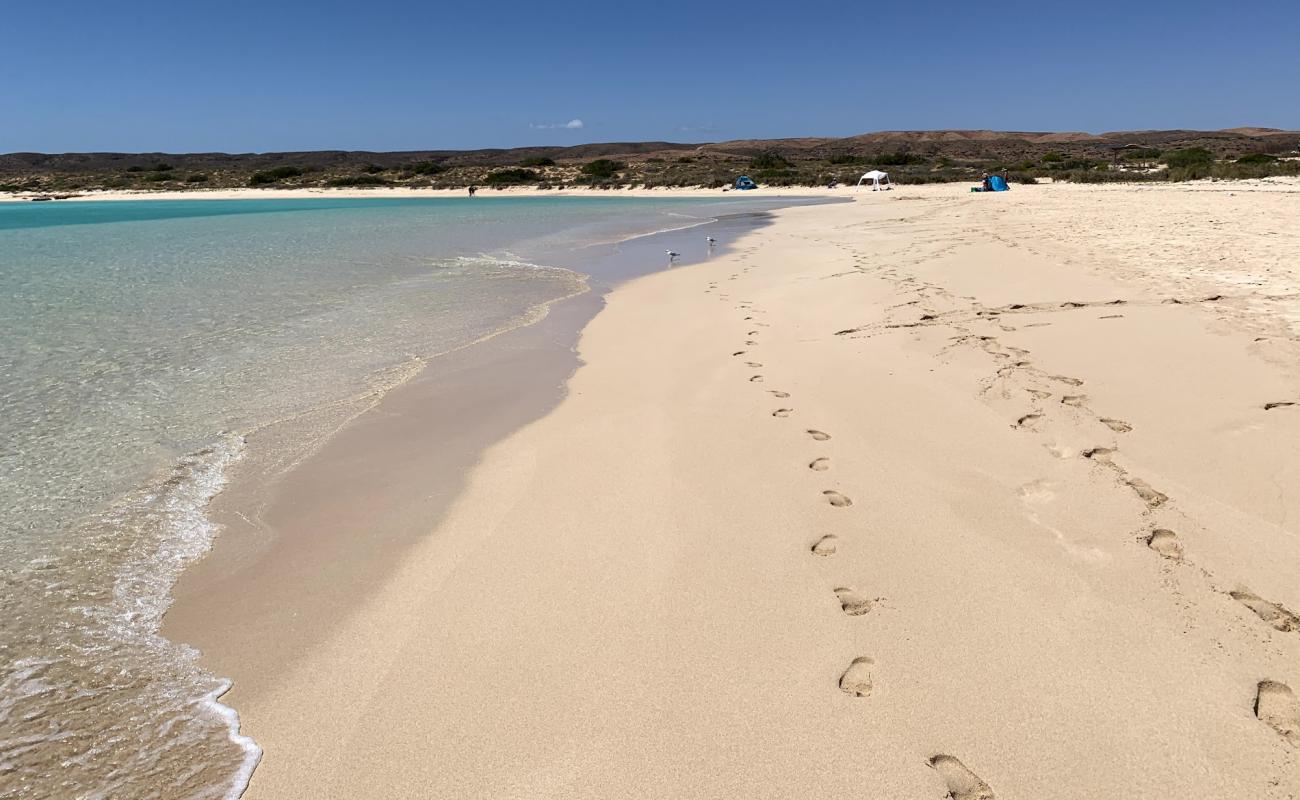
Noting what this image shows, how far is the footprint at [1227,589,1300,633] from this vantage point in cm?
242

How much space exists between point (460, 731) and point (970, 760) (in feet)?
4.81

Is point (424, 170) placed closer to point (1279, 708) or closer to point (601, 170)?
point (601, 170)

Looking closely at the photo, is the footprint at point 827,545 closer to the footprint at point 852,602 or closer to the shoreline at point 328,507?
the footprint at point 852,602

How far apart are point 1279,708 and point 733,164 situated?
71.4 meters

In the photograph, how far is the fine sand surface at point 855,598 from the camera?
2064 mm

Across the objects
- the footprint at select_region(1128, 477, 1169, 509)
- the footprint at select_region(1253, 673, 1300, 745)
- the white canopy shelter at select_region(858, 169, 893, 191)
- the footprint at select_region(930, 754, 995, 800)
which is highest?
the white canopy shelter at select_region(858, 169, 893, 191)

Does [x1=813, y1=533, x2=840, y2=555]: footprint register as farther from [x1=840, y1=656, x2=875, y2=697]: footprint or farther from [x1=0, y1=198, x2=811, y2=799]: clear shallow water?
[x1=0, y1=198, x2=811, y2=799]: clear shallow water

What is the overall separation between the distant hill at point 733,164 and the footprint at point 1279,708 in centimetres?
3233

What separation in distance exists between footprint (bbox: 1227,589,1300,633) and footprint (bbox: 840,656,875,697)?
1346 millimetres

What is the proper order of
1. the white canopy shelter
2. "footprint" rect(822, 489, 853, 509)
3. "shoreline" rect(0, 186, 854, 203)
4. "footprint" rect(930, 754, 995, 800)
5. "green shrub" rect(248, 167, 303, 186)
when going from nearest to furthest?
"footprint" rect(930, 754, 995, 800)
"footprint" rect(822, 489, 853, 509)
the white canopy shelter
"shoreline" rect(0, 186, 854, 203)
"green shrub" rect(248, 167, 303, 186)

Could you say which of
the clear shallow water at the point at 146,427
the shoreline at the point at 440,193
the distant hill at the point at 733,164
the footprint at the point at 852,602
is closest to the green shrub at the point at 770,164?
the distant hill at the point at 733,164

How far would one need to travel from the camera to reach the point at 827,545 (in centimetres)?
317

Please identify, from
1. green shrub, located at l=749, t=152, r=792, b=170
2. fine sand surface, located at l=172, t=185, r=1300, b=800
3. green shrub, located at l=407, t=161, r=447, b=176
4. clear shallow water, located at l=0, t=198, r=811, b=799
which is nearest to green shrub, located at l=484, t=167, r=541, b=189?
green shrub, located at l=407, t=161, r=447, b=176

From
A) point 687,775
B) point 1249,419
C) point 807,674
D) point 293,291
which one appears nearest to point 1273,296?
point 1249,419
